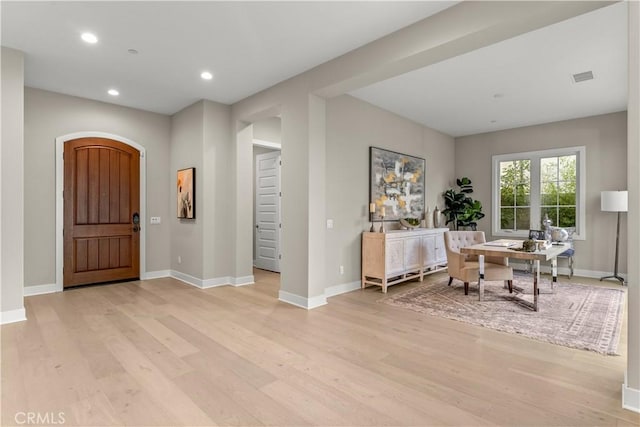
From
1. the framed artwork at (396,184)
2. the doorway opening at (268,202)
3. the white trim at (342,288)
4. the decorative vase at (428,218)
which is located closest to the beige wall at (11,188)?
the doorway opening at (268,202)

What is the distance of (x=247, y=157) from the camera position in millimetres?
5598

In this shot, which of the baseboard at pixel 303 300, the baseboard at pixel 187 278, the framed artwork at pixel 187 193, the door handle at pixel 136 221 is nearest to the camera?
the baseboard at pixel 303 300

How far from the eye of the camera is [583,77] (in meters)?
4.41

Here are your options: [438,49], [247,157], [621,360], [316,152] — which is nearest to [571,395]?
[621,360]

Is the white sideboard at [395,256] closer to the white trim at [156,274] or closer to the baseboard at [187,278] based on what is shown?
the baseboard at [187,278]

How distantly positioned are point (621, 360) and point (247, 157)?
16.8 ft

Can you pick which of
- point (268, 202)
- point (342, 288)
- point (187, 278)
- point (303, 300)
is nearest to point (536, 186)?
point (342, 288)

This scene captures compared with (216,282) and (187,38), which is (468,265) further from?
(187,38)

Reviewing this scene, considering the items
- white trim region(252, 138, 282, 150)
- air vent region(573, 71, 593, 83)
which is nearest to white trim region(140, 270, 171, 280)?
white trim region(252, 138, 282, 150)

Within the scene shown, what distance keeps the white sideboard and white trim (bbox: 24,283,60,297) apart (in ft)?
15.1

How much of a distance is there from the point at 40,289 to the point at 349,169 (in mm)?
4825

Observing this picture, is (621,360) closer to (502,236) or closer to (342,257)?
(342,257)

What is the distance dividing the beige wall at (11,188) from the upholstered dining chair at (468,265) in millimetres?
5399

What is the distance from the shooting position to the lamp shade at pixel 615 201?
5301 mm
